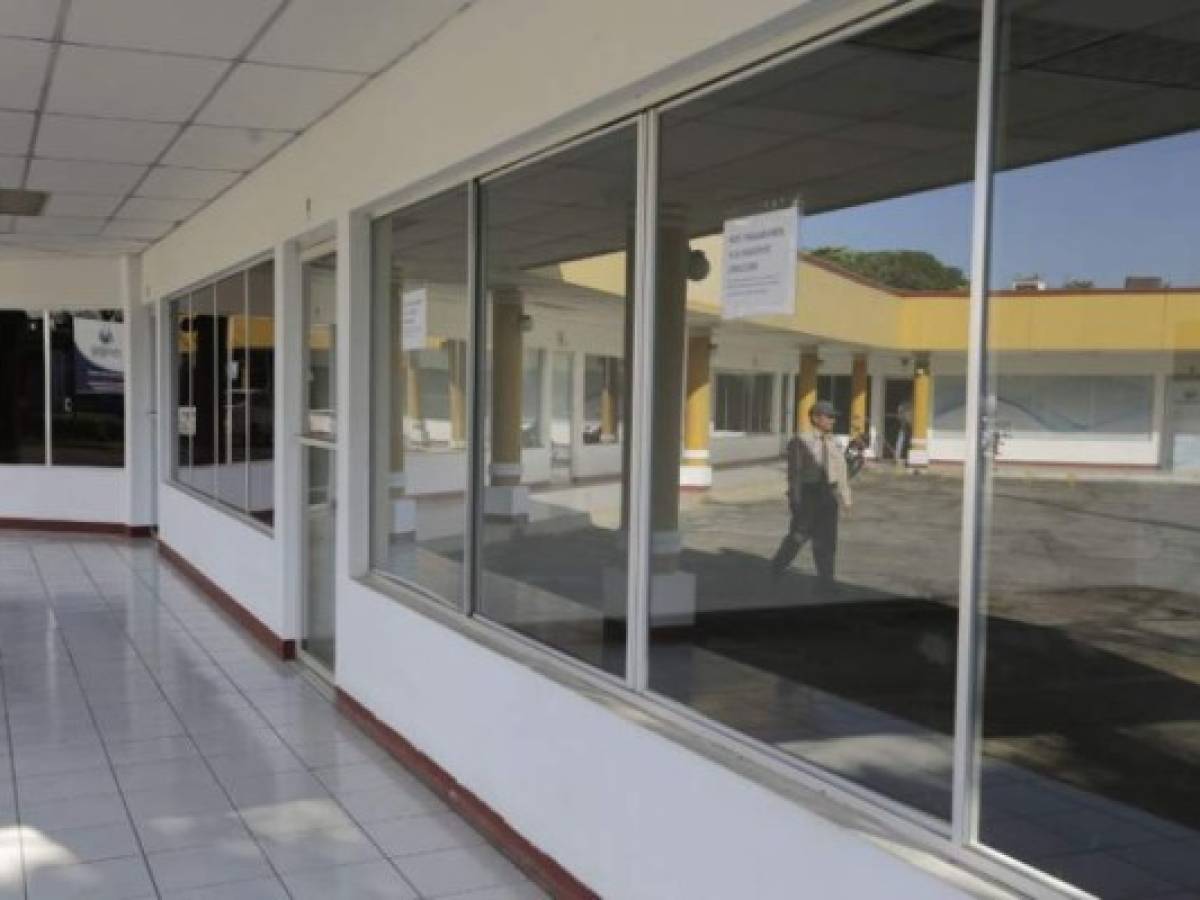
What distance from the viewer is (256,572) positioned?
6801 mm

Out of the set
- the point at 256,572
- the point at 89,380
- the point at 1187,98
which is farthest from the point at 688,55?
the point at 89,380

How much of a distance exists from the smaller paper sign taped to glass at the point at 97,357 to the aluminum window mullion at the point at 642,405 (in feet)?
31.6

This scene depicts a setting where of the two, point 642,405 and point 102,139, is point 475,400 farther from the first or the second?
point 102,139

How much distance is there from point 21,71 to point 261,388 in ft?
9.65

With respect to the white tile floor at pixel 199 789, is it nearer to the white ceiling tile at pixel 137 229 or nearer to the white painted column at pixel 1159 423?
the white ceiling tile at pixel 137 229

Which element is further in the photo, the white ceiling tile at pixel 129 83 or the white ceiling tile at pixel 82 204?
the white ceiling tile at pixel 82 204

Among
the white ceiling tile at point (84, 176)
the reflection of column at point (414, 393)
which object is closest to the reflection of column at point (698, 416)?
the reflection of column at point (414, 393)

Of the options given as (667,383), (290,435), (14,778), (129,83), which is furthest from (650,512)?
(290,435)

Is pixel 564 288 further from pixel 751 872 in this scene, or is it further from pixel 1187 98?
pixel 751 872

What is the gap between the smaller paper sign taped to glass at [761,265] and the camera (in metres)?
2.80

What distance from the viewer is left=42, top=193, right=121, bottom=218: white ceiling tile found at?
7.45m

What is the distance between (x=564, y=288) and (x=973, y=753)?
297cm

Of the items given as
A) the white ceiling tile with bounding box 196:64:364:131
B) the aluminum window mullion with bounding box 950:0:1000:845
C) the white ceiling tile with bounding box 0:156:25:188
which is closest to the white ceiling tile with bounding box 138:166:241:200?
the white ceiling tile with bounding box 0:156:25:188

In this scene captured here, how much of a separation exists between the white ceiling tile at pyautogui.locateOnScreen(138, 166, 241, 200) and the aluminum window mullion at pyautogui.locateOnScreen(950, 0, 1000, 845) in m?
5.42
